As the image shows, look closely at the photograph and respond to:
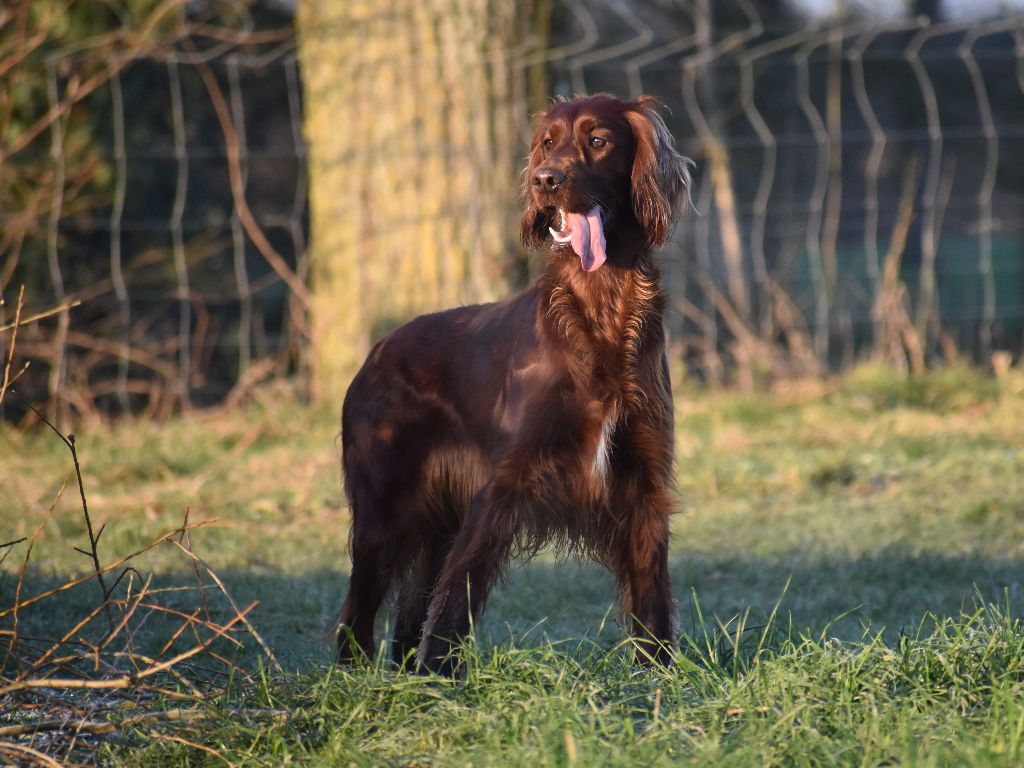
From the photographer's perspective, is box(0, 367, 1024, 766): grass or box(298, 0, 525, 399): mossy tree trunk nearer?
box(0, 367, 1024, 766): grass

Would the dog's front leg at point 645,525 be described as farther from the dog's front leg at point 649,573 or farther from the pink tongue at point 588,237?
the pink tongue at point 588,237

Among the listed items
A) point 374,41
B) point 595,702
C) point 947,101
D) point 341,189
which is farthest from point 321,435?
point 947,101

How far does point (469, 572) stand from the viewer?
2914mm

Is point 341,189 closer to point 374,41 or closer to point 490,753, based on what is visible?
point 374,41

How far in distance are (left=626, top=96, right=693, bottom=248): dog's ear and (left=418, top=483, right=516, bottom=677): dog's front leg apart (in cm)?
70

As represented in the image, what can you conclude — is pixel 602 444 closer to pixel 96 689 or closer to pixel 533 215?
pixel 533 215

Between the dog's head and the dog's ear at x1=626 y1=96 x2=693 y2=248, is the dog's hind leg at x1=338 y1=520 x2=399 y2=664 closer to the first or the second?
the dog's head

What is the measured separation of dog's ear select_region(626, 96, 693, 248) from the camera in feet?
10.1

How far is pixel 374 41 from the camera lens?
6.40 m

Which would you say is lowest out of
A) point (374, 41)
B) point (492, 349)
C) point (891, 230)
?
point (891, 230)

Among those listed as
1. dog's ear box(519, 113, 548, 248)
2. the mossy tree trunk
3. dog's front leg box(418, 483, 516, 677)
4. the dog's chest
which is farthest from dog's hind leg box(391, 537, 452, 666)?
the mossy tree trunk

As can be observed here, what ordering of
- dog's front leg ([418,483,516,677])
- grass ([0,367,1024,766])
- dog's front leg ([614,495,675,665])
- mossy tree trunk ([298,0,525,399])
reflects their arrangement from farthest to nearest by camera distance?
mossy tree trunk ([298,0,525,399]) → dog's front leg ([614,495,675,665]) → dog's front leg ([418,483,516,677]) → grass ([0,367,1024,766])

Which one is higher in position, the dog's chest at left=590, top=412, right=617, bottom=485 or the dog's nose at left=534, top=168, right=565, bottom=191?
the dog's nose at left=534, top=168, right=565, bottom=191

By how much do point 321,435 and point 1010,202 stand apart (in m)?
9.40
